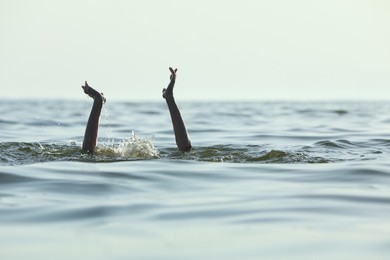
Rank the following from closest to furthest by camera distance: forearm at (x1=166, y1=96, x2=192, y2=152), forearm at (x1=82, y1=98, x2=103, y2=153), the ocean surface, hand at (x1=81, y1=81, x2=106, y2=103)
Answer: the ocean surface
forearm at (x1=82, y1=98, x2=103, y2=153)
forearm at (x1=166, y1=96, x2=192, y2=152)
hand at (x1=81, y1=81, x2=106, y2=103)

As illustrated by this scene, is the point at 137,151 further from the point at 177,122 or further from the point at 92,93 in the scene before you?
the point at 92,93

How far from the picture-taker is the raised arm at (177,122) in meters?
14.6

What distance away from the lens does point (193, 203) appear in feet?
32.3

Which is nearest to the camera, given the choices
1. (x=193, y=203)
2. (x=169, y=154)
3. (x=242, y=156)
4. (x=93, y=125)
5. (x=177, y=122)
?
(x=193, y=203)

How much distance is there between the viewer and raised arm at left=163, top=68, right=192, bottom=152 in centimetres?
1459

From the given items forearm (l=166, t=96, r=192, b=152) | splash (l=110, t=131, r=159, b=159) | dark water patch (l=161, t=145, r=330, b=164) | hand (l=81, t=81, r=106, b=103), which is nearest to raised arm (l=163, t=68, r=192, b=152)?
forearm (l=166, t=96, r=192, b=152)

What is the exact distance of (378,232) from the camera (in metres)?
8.33

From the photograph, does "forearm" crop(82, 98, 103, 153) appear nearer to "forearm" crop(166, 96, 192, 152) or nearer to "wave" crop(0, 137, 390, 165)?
"wave" crop(0, 137, 390, 165)

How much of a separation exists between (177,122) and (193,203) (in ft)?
15.8

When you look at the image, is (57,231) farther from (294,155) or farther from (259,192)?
(294,155)

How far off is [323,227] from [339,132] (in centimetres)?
1558

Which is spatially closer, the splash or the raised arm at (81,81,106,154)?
the raised arm at (81,81,106,154)

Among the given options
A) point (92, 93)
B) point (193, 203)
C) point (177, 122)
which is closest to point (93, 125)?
point (92, 93)

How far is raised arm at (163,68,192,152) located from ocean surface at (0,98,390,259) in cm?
18
